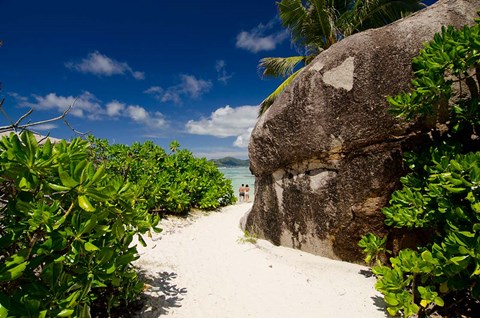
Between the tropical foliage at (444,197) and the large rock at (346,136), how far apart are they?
2.30 feet

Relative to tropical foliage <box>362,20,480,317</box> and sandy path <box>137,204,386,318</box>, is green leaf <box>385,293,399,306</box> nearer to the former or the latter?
tropical foliage <box>362,20,480,317</box>

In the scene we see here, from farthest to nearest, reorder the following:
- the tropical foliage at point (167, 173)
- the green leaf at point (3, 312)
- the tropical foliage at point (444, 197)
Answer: the tropical foliage at point (167, 173), the tropical foliage at point (444, 197), the green leaf at point (3, 312)

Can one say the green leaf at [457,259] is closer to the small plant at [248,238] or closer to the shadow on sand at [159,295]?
the shadow on sand at [159,295]

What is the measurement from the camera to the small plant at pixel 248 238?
18.4 ft

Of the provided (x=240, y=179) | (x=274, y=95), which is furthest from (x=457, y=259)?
(x=240, y=179)

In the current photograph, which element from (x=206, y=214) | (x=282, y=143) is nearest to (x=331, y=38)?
(x=282, y=143)

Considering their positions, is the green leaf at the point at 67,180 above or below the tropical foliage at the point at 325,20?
below

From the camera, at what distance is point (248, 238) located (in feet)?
19.1

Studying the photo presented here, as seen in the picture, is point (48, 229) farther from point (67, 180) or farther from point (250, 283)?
point (250, 283)

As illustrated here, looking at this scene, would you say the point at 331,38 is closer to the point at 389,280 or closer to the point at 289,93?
the point at 289,93

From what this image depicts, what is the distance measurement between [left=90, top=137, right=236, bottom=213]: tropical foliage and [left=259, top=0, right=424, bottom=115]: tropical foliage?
5.51 metres

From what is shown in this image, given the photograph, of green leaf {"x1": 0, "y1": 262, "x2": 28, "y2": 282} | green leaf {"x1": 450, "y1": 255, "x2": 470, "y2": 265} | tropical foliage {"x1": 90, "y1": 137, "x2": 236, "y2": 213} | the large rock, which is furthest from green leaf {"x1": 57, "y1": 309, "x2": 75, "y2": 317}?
tropical foliage {"x1": 90, "y1": 137, "x2": 236, "y2": 213}

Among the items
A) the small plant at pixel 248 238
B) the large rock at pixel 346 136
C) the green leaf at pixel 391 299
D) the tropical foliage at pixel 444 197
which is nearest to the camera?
the tropical foliage at pixel 444 197

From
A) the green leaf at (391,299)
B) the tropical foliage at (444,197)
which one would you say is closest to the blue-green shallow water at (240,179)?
the tropical foliage at (444,197)
